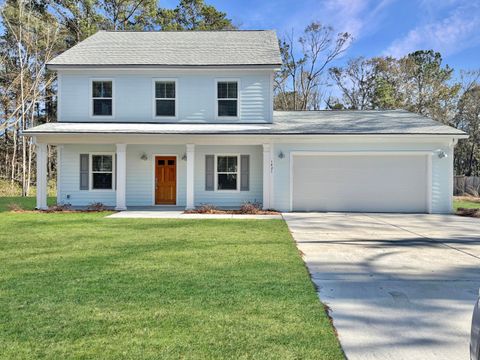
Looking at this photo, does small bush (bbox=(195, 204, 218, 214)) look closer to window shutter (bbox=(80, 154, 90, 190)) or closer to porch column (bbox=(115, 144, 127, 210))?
porch column (bbox=(115, 144, 127, 210))

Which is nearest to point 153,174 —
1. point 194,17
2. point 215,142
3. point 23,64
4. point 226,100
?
point 215,142

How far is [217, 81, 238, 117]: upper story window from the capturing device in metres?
14.0

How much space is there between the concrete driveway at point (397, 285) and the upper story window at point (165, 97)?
295 inches

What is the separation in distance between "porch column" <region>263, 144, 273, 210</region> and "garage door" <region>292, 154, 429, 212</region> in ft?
3.46

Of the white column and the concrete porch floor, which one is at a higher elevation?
the white column

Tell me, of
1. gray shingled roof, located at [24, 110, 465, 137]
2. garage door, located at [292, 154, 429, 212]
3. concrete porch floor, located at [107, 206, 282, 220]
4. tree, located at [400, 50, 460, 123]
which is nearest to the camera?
concrete porch floor, located at [107, 206, 282, 220]

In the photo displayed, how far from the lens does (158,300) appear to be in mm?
3904

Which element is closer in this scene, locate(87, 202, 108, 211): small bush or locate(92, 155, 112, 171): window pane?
locate(87, 202, 108, 211): small bush

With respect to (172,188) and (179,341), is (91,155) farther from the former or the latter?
(179,341)

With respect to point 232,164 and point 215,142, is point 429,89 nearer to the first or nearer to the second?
point 232,164

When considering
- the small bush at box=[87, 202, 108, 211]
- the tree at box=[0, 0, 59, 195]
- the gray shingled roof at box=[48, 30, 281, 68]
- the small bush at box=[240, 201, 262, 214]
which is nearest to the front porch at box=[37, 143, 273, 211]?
the small bush at box=[87, 202, 108, 211]

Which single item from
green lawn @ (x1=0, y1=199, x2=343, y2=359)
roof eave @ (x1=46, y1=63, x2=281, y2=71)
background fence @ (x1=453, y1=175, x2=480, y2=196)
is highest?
roof eave @ (x1=46, y1=63, x2=281, y2=71)

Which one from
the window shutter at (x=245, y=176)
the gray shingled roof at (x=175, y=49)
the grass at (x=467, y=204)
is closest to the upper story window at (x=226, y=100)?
the gray shingled roof at (x=175, y=49)

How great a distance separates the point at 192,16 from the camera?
1102 inches
